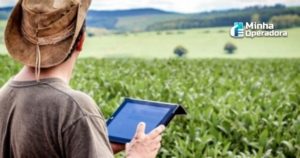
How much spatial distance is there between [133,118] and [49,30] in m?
0.55

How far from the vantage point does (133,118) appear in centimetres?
253

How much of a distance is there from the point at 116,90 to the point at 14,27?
7.01m

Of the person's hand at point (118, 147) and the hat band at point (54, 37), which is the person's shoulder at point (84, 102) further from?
the person's hand at point (118, 147)

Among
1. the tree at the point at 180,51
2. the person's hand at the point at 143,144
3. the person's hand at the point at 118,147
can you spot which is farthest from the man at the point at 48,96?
the tree at the point at 180,51

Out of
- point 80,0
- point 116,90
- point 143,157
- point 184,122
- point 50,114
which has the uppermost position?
point 80,0

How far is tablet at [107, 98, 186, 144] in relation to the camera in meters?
2.43

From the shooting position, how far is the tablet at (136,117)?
7.97 ft

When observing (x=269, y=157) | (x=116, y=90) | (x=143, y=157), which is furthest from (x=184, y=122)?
(x=143, y=157)

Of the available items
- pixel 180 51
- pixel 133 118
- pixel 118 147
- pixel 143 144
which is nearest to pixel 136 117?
pixel 133 118

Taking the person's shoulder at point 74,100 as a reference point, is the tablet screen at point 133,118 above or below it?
below

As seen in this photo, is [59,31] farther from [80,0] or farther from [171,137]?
[171,137]

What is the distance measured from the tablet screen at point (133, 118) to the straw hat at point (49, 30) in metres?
0.47

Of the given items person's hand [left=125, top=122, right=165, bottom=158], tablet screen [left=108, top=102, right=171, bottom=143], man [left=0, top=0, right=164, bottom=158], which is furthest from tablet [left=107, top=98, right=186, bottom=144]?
man [left=0, top=0, right=164, bottom=158]

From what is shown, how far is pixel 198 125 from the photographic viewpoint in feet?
20.1
